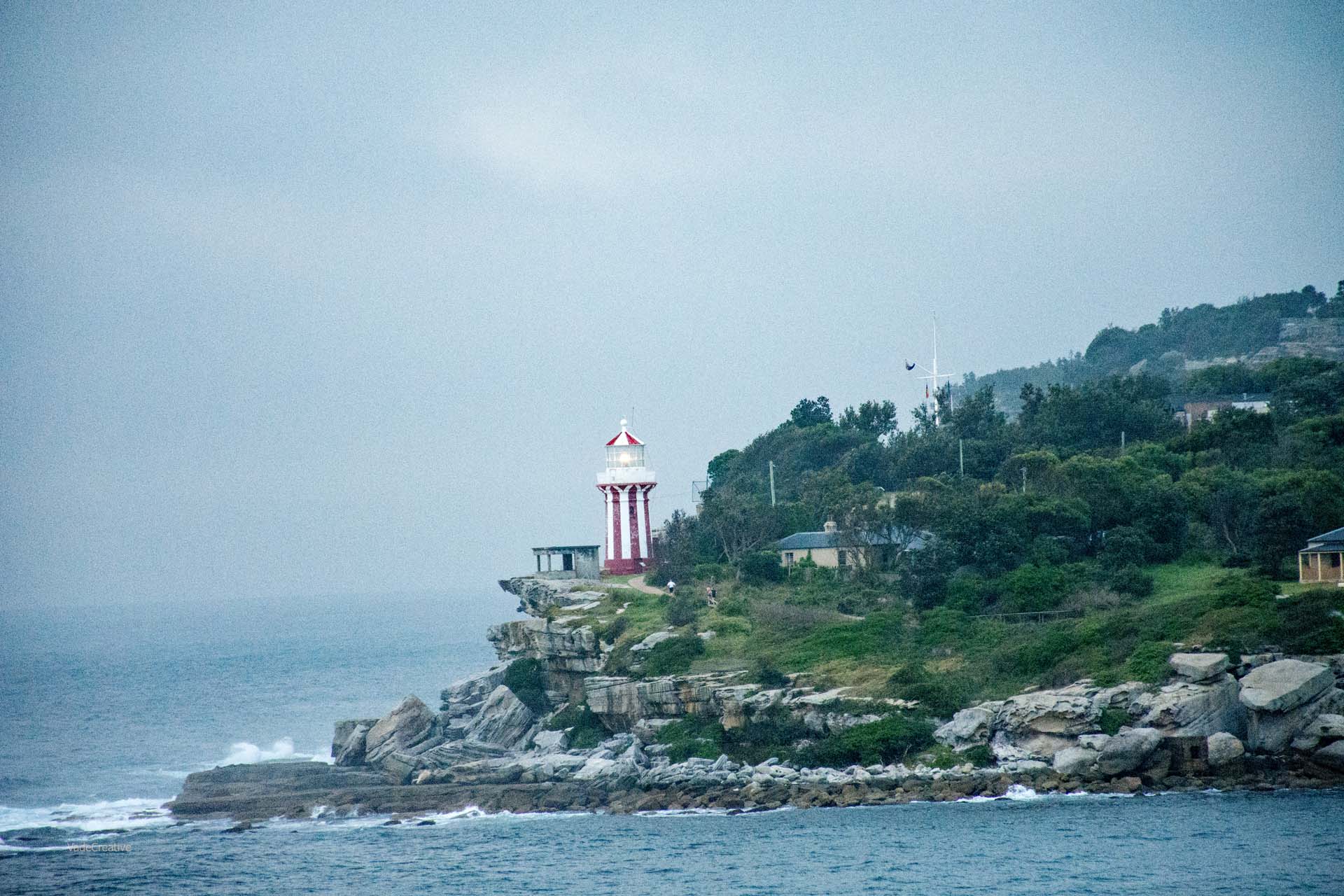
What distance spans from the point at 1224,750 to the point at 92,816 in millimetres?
34759

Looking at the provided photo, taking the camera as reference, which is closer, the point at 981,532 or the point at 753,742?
the point at 753,742

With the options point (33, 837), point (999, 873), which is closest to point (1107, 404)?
point (999, 873)

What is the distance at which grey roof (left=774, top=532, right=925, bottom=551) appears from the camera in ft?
172

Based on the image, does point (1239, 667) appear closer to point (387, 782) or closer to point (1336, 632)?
point (1336, 632)

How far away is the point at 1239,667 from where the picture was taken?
36.7 metres

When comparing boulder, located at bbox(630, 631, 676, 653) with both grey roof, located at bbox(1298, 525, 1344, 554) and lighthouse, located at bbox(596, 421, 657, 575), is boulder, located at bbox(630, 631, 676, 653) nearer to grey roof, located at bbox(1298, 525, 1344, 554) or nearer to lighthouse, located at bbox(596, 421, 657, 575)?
lighthouse, located at bbox(596, 421, 657, 575)

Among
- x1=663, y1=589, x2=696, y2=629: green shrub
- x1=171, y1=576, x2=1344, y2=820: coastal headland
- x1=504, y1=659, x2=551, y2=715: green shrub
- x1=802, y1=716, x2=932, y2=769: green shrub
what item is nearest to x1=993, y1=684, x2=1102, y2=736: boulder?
x1=171, y1=576, x2=1344, y2=820: coastal headland

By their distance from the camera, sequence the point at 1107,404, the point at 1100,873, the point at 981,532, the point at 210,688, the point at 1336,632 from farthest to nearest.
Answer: the point at 210,688 → the point at 1107,404 → the point at 981,532 → the point at 1336,632 → the point at 1100,873

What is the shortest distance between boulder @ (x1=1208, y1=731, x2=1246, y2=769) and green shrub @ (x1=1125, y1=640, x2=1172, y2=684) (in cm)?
255

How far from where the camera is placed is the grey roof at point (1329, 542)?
4062 cm

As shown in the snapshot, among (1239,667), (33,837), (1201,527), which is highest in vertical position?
(1201,527)

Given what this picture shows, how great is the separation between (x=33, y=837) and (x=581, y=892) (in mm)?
19411

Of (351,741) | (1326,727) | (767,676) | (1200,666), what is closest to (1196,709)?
(1200,666)

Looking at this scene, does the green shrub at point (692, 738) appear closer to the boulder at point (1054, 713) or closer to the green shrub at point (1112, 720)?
the boulder at point (1054, 713)
